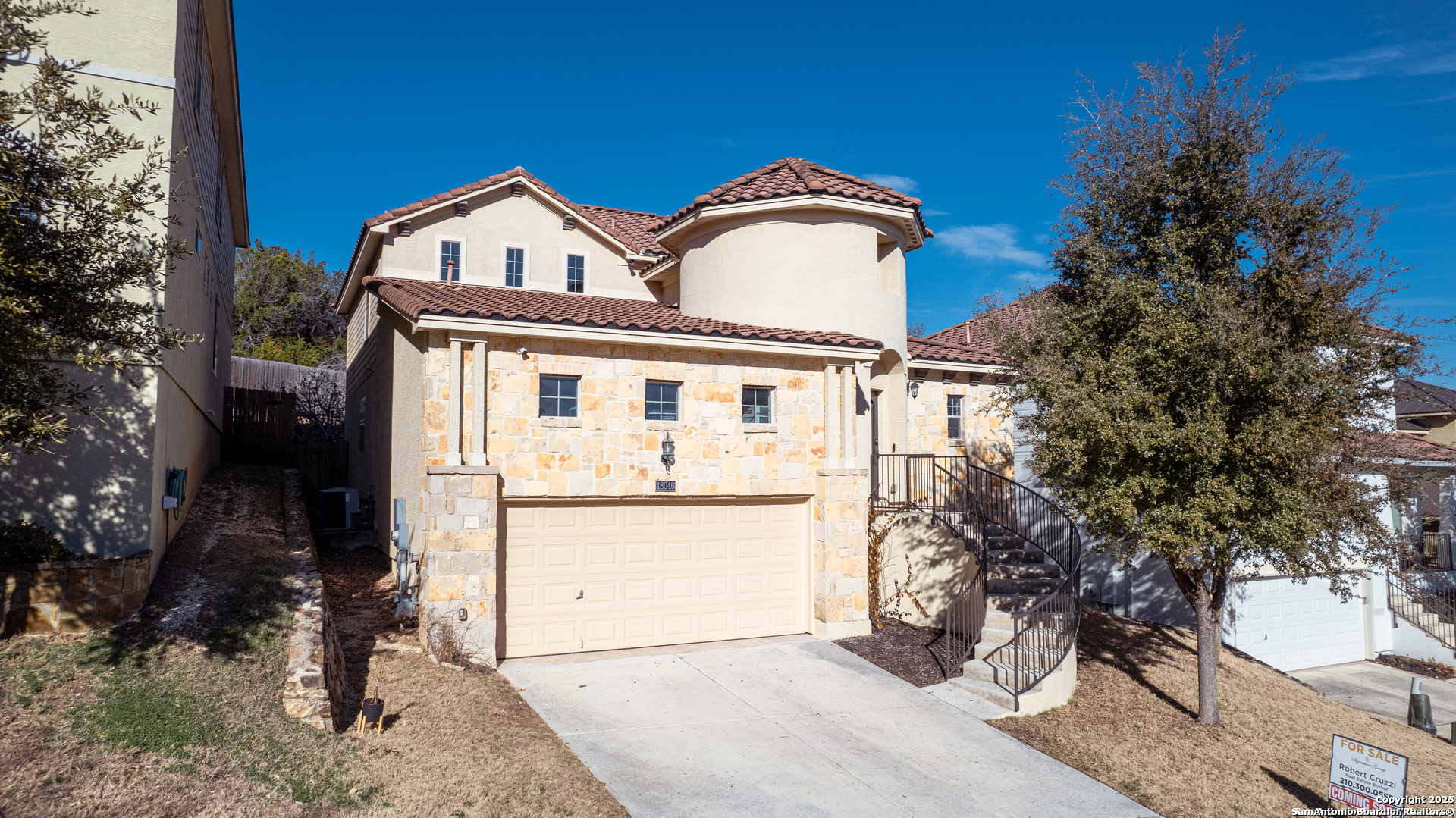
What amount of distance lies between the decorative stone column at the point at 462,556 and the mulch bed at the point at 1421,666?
20.4 metres

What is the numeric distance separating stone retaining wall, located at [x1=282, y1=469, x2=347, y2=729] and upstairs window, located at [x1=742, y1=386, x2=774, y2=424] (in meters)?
6.49

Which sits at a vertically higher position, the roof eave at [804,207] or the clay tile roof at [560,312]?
the roof eave at [804,207]

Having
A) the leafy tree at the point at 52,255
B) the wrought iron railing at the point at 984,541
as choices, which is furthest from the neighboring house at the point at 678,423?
the leafy tree at the point at 52,255

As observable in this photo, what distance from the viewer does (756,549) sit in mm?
13562

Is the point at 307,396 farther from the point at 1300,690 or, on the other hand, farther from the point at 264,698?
the point at 1300,690

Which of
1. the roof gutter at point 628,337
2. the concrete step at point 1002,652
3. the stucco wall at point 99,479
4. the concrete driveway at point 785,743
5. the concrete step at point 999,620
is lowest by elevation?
the concrete driveway at point 785,743

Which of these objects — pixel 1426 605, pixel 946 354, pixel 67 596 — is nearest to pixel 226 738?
pixel 67 596

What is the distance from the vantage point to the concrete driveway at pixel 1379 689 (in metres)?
15.3

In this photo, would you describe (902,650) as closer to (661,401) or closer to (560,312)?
Result: (661,401)

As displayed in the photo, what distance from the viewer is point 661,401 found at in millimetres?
12672

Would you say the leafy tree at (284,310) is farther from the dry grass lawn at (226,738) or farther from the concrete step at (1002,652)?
the concrete step at (1002,652)

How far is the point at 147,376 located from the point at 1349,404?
12.9 m

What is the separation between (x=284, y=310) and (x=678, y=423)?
102ft

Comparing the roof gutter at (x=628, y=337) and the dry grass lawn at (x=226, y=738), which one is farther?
the roof gutter at (x=628, y=337)
